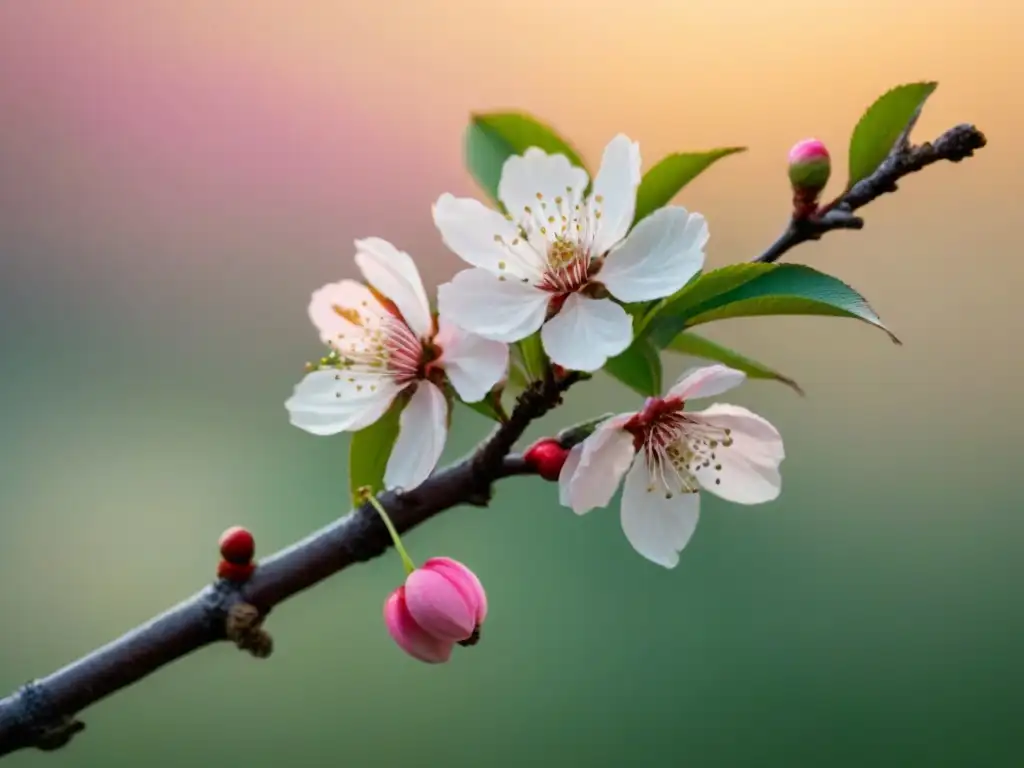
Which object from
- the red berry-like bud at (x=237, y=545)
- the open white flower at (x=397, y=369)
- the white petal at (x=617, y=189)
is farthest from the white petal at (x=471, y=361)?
the red berry-like bud at (x=237, y=545)

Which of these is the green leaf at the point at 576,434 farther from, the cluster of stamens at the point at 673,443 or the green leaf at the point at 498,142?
the green leaf at the point at 498,142

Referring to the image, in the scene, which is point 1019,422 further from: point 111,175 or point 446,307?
point 111,175

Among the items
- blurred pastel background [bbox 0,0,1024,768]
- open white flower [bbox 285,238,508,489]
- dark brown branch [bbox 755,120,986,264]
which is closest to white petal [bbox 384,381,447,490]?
open white flower [bbox 285,238,508,489]

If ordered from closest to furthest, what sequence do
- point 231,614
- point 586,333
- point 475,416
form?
point 586,333 < point 231,614 < point 475,416

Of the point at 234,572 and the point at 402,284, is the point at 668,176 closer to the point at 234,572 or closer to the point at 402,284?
the point at 402,284

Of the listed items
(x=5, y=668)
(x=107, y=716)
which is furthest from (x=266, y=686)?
(x=5, y=668)

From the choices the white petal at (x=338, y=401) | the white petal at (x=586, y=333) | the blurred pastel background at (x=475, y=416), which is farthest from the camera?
the blurred pastel background at (x=475, y=416)

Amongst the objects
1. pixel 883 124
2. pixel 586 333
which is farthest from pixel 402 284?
pixel 883 124
